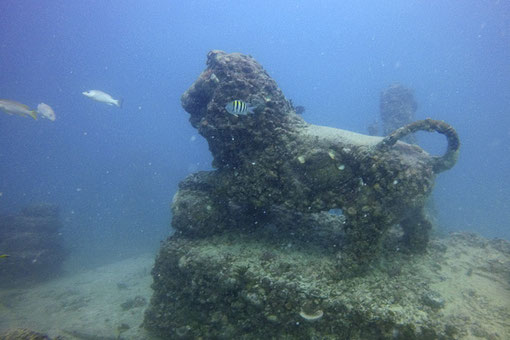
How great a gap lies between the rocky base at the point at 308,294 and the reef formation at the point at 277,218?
26 millimetres

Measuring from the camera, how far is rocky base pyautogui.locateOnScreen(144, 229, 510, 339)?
3873mm

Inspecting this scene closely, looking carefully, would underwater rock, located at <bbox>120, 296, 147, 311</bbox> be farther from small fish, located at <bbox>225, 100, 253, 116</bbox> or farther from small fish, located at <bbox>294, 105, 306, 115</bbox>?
small fish, located at <bbox>294, 105, 306, 115</bbox>

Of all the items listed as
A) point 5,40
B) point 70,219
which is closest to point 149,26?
point 5,40

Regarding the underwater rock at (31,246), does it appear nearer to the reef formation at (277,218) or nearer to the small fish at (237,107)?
the reef formation at (277,218)

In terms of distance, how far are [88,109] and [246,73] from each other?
153417 millimetres

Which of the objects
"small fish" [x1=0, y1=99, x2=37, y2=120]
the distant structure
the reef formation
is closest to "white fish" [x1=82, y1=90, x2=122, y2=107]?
"small fish" [x1=0, y1=99, x2=37, y2=120]

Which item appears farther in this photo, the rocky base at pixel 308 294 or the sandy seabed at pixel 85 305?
the sandy seabed at pixel 85 305

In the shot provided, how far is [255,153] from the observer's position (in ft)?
19.0

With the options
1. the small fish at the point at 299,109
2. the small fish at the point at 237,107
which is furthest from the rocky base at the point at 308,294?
the small fish at the point at 299,109

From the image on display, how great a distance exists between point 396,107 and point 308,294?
2190cm

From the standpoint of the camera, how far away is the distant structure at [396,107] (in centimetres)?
2075

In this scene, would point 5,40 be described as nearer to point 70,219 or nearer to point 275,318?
point 70,219

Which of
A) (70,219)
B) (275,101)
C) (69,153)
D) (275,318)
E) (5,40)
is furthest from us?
(69,153)

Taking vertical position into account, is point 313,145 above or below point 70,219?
above
